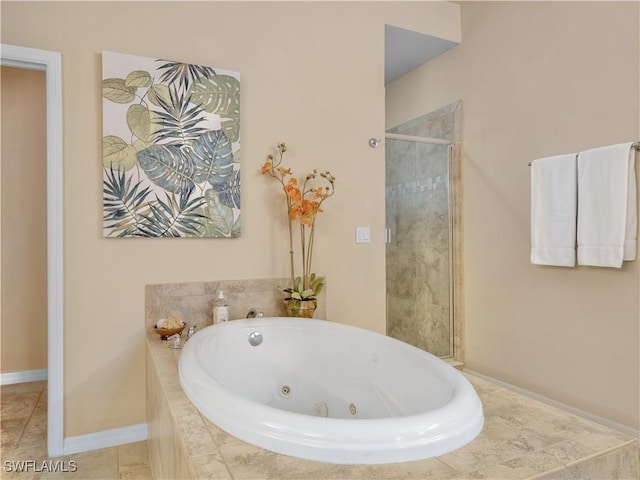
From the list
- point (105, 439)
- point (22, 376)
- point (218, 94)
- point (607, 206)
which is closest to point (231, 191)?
point (218, 94)

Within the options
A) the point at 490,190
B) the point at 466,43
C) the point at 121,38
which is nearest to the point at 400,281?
the point at 490,190

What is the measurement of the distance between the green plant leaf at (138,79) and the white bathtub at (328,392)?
127cm

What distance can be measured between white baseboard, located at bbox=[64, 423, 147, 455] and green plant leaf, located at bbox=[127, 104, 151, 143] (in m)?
1.45

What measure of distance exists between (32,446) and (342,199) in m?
2.06

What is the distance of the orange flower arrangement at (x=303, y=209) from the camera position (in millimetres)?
A: 2352

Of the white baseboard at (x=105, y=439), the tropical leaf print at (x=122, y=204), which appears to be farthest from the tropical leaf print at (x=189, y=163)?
the white baseboard at (x=105, y=439)

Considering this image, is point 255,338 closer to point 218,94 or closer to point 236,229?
point 236,229

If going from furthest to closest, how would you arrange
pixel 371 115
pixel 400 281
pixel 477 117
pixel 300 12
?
pixel 400 281, pixel 477 117, pixel 371 115, pixel 300 12

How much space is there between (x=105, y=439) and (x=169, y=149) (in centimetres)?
147

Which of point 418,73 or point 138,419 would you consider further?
point 418,73

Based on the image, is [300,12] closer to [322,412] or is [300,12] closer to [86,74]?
[86,74]

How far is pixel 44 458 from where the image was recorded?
6.37 feet

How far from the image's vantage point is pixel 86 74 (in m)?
2.04

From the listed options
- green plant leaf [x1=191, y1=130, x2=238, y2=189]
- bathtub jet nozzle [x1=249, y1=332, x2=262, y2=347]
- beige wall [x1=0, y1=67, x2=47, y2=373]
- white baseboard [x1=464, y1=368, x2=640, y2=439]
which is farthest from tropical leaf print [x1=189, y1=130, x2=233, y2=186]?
white baseboard [x1=464, y1=368, x2=640, y2=439]
